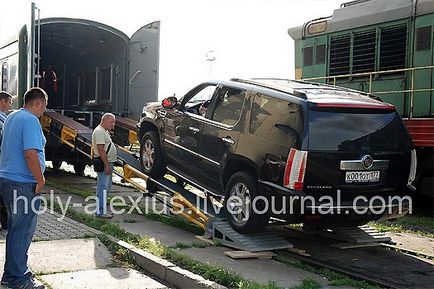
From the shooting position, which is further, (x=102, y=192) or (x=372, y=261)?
(x=102, y=192)

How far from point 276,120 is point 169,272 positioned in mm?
2298

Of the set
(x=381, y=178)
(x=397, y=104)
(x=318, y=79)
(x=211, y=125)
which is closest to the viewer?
(x=381, y=178)

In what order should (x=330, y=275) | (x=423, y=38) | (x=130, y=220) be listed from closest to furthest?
(x=330, y=275) < (x=130, y=220) < (x=423, y=38)

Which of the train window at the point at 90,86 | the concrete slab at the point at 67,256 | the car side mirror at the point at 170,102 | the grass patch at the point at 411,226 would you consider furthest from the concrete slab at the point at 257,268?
the train window at the point at 90,86

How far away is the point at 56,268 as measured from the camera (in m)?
5.75

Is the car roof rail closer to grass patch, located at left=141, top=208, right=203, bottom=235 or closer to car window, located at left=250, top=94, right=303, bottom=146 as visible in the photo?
car window, located at left=250, top=94, right=303, bottom=146

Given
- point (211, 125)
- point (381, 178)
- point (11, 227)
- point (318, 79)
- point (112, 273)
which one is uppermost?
point (318, 79)

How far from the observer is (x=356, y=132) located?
6.42m

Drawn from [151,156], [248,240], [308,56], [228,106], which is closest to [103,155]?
[151,156]

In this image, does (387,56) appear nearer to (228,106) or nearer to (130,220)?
(228,106)

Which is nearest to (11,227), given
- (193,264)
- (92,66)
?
(193,264)

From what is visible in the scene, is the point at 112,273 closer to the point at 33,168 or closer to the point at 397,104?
the point at 33,168

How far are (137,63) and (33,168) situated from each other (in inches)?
321

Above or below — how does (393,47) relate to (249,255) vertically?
above
